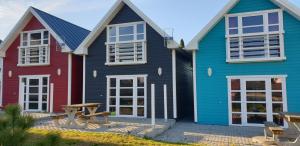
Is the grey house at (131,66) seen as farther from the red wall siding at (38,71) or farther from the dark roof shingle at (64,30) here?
the dark roof shingle at (64,30)

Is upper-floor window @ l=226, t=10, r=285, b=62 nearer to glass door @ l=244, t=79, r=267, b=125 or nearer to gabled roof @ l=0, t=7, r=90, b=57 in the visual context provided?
glass door @ l=244, t=79, r=267, b=125

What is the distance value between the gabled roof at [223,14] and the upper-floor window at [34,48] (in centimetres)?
884

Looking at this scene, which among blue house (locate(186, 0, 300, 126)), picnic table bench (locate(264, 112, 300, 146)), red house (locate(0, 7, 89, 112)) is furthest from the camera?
red house (locate(0, 7, 89, 112))

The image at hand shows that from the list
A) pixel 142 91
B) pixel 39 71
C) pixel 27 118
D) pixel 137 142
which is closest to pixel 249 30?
pixel 142 91

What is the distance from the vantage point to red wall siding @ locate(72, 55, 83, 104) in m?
15.6

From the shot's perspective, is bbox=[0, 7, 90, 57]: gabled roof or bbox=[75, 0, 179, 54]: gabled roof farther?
bbox=[0, 7, 90, 57]: gabled roof

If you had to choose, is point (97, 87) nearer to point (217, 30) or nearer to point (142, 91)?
point (142, 91)

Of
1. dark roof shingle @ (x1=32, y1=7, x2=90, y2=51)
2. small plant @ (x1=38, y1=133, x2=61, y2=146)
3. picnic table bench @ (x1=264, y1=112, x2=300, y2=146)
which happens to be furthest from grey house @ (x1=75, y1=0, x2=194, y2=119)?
small plant @ (x1=38, y1=133, x2=61, y2=146)

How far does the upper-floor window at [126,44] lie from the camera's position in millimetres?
13484

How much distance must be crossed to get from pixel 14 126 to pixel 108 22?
11.5 m

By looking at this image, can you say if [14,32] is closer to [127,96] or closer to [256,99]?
[127,96]

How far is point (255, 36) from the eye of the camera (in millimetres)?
11430

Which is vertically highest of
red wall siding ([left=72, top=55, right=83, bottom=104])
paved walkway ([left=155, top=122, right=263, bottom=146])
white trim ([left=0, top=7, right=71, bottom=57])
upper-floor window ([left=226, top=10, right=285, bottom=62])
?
white trim ([left=0, top=7, right=71, bottom=57])

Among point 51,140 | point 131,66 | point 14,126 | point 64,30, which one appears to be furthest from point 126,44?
point 51,140
